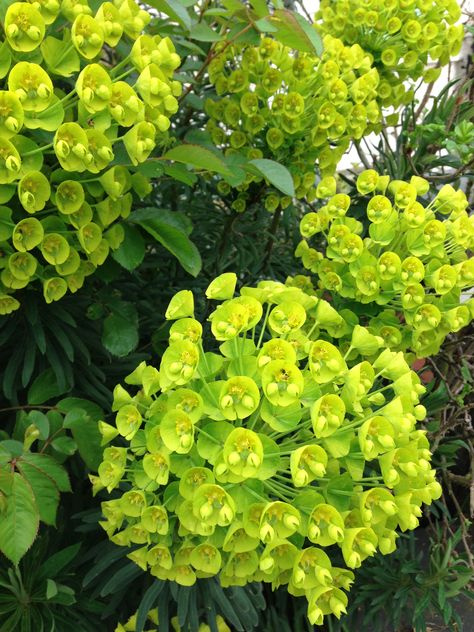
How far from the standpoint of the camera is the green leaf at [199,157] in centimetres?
84

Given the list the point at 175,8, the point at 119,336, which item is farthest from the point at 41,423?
the point at 175,8

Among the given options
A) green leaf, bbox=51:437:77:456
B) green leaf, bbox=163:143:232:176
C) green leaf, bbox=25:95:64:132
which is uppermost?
green leaf, bbox=25:95:64:132

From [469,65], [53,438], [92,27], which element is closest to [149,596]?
[53,438]

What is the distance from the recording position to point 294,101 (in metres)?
1.10

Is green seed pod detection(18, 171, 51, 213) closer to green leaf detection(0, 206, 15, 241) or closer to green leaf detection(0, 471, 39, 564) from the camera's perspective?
green leaf detection(0, 206, 15, 241)

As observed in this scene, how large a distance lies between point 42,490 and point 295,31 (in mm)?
709

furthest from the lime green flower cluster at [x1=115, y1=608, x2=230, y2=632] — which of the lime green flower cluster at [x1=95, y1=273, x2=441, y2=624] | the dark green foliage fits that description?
the lime green flower cluster at [x1=95, y1=273, x2=441, y2=624]

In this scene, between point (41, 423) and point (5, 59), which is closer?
point (5, 59)

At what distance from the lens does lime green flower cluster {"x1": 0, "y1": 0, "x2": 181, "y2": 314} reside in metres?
0.70

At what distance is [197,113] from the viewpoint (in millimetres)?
1562

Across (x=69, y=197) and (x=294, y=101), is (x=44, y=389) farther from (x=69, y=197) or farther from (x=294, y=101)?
(x=294, y=101)

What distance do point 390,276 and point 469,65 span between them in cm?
112

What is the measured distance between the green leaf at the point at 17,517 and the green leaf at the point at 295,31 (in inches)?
27.5

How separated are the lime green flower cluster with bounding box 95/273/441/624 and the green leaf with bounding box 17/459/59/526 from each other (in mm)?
65
